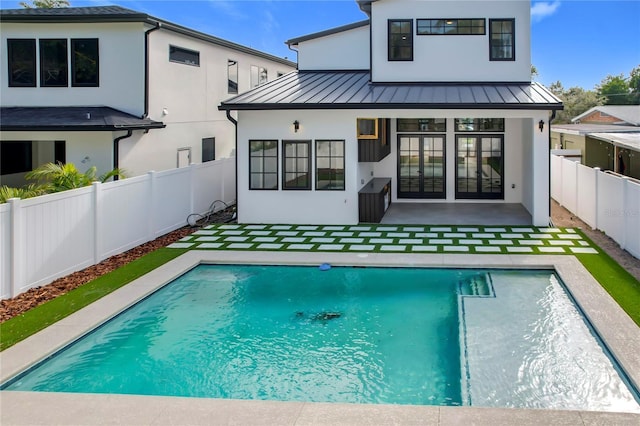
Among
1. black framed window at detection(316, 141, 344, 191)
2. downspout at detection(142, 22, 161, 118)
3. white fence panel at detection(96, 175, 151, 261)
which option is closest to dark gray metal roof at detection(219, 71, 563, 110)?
black framed window at detection(316, 141, 344, 191)

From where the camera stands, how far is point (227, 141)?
23.3 m

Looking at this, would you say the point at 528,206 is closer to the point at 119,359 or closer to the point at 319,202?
the point at 319,202

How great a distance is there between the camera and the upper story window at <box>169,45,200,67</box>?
17.9 m

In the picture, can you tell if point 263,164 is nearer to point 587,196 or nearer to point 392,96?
point 392,96

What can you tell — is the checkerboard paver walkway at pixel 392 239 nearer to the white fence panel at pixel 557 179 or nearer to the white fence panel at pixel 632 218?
the white fence panel at pixel 632 218

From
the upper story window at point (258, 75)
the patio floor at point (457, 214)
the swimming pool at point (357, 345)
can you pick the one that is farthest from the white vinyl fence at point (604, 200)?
the upper story window at point (258, 75)

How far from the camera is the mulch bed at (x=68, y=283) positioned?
8641 millimetres

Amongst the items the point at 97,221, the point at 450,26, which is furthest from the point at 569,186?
the point at 97,221

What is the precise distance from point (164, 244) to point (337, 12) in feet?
103

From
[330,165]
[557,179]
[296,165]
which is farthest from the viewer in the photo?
[557,179]

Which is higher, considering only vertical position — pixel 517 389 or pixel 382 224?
pixel 382 224

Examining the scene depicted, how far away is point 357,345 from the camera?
758 centimetres

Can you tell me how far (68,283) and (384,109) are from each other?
27.7 ft

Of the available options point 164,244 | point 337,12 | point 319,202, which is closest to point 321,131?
point 319,202
